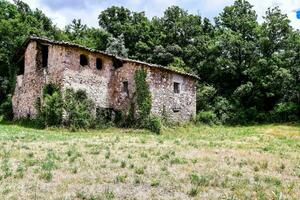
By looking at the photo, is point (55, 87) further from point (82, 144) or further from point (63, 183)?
point (63, 183)

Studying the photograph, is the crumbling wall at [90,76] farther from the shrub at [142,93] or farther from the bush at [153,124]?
the bush at [153,124]

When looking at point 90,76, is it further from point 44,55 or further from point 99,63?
point 44,55

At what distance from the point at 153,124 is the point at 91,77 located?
19.9ft

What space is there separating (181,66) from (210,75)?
3.59 metres

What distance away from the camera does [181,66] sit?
52.2 metres

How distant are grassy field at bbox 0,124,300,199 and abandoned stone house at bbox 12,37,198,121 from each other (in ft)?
36.3

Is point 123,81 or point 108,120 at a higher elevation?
point 123,81

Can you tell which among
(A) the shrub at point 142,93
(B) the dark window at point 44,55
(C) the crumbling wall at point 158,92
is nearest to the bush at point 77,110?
(C) the crumbling wall at point 158,92

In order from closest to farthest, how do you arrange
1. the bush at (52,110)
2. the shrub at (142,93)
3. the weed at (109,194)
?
the weed at (109,194) < the bush at (52,110) < the shrub at (142,93)

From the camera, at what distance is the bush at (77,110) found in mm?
32375

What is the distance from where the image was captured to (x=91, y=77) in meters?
35.4

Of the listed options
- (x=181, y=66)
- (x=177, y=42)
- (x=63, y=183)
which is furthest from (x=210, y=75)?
(x=63, y=183)

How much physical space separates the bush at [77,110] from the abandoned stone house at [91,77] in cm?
58

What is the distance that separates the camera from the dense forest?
46.8 m
